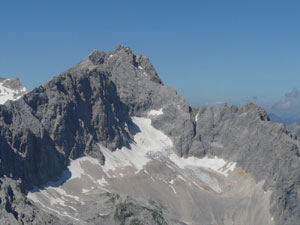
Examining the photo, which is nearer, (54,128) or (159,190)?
(54,128)

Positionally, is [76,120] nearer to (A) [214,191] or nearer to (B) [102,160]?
(B) [102,160]

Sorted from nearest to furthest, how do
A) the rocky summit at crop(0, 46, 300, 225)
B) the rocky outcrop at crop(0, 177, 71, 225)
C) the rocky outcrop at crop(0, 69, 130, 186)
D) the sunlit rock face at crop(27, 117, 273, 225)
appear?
1. the rocky outcrop at crop(0, 177, 71, 225)
2. the rocky summit at crop(0, 46, 300, 225)
3. the sunlit rock face at crop(27, 117, 273, 225)
4. the rocky outcrop at crop(0, 69, 130, 186)

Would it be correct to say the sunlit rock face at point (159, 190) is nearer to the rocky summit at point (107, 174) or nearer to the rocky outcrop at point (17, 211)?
the rocky summit at point (107, 174)

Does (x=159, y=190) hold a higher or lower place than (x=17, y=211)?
lower

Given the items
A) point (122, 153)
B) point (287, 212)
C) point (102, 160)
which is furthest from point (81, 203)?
point (287, 212)

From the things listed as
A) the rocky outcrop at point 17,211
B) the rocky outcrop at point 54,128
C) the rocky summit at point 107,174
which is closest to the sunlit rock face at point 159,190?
the rocky summit at point 107,174

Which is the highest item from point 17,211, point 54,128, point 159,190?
point 54,128

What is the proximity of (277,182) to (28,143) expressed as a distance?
3121 inches

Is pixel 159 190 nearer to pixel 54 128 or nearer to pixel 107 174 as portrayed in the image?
pixel 107 174

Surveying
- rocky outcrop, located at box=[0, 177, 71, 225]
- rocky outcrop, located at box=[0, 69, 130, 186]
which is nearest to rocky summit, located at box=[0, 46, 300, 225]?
rocky outcrop, located at box=[0, 69, 130, 186]

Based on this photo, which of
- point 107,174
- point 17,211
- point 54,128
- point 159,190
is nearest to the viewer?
point 17,211

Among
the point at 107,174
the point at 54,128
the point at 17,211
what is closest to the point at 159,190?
the point at 107,174

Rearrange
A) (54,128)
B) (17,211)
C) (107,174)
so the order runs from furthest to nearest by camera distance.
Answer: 1. (107,174)
2. (54,128)
3. (17,211)

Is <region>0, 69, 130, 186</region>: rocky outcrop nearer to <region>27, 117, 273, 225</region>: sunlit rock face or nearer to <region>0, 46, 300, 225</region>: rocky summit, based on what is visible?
<region>0, 46, 300, 225</region>: rocky summit
